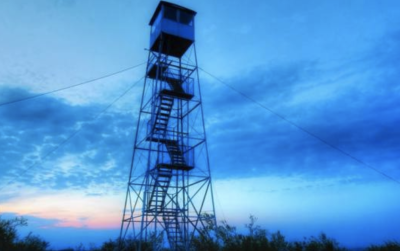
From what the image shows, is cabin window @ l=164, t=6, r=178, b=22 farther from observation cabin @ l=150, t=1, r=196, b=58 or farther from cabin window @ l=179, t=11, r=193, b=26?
cabin window @ l=179, t=11, r=193, b=26

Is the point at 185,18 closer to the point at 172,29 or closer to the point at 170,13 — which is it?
the point at 170,13

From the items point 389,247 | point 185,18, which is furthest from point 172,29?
point 389,247

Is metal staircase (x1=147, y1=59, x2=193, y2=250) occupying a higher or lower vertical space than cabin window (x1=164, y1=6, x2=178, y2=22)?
lower

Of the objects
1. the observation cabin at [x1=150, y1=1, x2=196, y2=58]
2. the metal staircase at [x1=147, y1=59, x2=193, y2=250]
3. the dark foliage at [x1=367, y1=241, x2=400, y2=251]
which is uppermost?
the observation cabin at [x1=150, y1=1, x2=196, y2=58]

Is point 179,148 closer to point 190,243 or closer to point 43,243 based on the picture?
point 190,243

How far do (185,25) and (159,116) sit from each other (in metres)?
6.25

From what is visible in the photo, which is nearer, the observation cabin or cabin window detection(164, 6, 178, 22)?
the observation cabin

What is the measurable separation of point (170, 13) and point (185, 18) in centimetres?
102

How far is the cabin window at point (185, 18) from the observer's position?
21.7 meters

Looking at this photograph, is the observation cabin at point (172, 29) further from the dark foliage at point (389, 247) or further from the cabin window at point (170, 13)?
the dark foliage at point (389, 247)

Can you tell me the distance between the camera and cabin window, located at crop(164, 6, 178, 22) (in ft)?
70.2

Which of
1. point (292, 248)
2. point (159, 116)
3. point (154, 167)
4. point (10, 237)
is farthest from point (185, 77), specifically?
point (10, 237)

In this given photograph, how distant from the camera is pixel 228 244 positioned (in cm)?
1709

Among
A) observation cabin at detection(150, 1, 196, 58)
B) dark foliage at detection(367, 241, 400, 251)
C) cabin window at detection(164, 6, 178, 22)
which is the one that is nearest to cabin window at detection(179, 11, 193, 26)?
observation cabin at detection(150, 1, 196, 58)
